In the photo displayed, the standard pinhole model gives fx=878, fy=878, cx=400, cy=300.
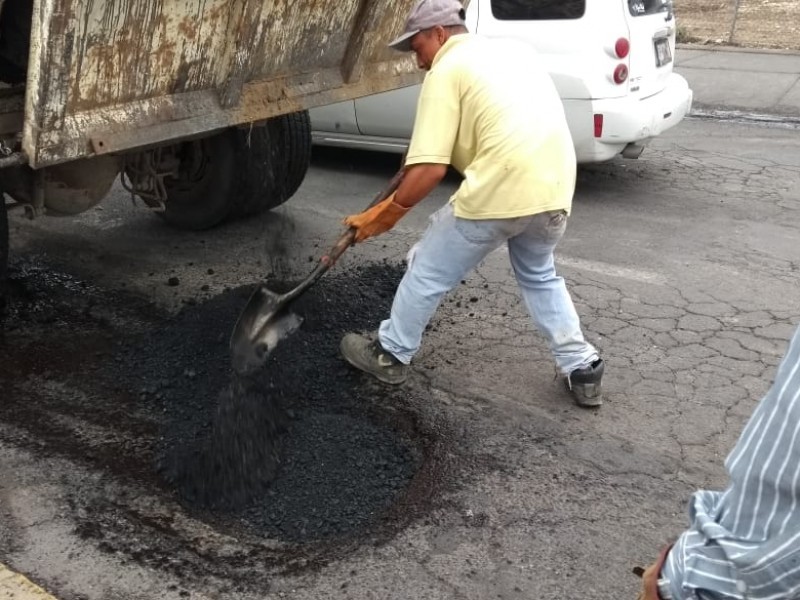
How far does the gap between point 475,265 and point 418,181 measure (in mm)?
531

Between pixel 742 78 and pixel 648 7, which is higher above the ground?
pixel 648 7

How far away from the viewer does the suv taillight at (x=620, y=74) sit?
6.32 metres

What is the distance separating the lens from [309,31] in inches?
165

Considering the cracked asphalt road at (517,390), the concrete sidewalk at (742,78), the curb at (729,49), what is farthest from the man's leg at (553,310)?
the curb at (729,49)

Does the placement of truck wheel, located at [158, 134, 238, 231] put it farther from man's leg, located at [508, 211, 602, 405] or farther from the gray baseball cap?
man's leg, located at [508, 211, 602, 405]

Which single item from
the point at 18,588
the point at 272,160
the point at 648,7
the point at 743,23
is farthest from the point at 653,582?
the point at 743,23

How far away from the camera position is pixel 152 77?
361 cm

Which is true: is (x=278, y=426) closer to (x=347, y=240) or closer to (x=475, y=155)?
(x=347, y=240)

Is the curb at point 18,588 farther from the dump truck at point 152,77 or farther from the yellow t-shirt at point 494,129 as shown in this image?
the yellow t-shirt at point 494,129

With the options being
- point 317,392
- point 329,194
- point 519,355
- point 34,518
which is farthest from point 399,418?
point 329,194

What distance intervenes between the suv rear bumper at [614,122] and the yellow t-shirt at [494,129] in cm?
299

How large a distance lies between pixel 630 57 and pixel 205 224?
3.27 meters

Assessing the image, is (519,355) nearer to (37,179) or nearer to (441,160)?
(441,160)

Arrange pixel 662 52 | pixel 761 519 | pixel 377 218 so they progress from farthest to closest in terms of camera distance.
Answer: pixel 662 52 → pixel 377 218 → pixel 761 519
